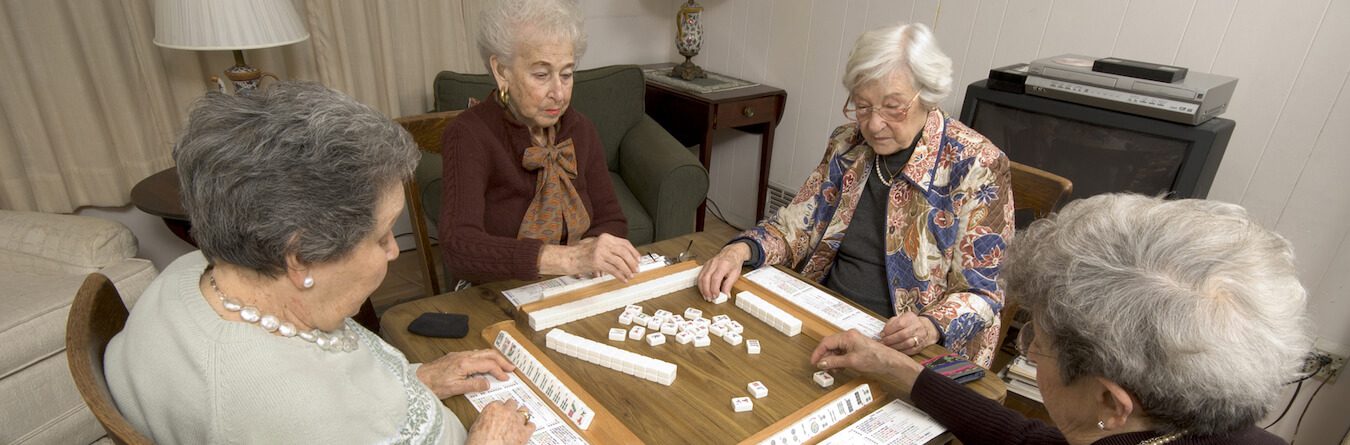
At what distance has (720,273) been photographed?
1.44m

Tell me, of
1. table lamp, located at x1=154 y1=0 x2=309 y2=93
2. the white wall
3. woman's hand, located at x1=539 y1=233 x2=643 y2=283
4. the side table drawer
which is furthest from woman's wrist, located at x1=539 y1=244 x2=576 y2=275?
the white wall

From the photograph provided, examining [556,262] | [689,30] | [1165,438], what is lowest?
[556,262]

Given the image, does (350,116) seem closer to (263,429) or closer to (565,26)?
(263,429)

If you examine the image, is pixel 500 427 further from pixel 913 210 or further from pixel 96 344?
pixel 913 210

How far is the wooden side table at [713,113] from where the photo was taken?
3.22 m

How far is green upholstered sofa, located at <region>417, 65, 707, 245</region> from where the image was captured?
8.64ft

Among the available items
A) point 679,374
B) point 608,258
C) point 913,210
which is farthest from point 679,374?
point 913,210

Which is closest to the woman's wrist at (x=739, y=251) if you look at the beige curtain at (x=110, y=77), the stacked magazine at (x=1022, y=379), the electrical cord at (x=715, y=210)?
the stacked magazine at (x=1022, y=379)

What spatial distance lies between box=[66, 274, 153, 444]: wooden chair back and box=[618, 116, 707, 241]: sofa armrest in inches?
72.9

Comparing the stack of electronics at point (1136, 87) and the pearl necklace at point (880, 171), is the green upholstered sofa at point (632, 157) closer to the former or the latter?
the pearl necklace at point (880, 171)

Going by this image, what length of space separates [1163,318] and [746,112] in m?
2.69

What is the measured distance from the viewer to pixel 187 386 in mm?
772

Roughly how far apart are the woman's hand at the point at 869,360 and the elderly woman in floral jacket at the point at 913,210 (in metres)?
0.23

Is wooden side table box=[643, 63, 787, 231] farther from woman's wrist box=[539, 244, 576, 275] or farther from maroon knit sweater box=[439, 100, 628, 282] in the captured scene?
woman's wrist box=[539, 244, 576, 275]
